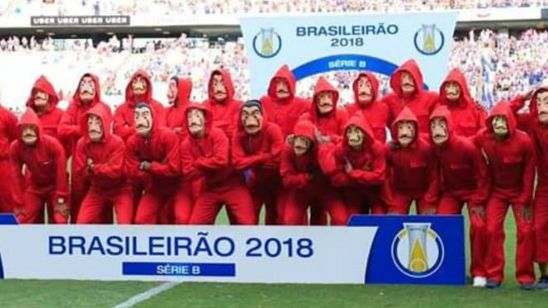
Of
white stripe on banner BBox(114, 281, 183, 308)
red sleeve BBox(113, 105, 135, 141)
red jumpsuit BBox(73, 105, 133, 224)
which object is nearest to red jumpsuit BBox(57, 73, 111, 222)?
red sleeve BBox(113, 105, 135, 141)

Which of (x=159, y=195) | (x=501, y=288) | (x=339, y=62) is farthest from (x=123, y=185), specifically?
(x=339, y=62)

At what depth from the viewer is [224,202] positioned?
25.1 feet

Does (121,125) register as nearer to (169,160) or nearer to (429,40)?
(169,160)

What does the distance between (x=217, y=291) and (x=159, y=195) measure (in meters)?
1.27

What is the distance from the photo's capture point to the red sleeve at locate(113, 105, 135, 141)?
8180mm

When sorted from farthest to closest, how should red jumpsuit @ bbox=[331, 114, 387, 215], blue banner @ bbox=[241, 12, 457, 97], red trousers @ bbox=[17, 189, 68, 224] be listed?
blue banner @ bbox=[241, 12, 457, 97] < red trousers @ bbox=[17, 189, 68, 224] < red jumpsuit @ bbox=[331, 114, 387, 215]

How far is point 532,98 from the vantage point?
22.7 ft

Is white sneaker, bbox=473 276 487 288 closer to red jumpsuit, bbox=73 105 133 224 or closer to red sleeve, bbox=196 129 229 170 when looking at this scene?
red sleeve, bbox=196 129 229 170

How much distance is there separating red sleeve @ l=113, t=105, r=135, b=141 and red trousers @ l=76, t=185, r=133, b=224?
506 mm

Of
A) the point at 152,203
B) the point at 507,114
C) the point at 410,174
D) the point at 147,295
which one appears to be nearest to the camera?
the point at 147,295

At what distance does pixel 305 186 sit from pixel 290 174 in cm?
17

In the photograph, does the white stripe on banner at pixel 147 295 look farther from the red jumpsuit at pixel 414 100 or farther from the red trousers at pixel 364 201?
the red jumpsuit at pixel 414 100

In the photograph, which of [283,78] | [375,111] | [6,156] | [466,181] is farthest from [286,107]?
[6,156]

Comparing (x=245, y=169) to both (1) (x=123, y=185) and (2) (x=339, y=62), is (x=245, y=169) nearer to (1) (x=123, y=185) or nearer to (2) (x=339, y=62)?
Answer: (1) (x=123, y=185)
